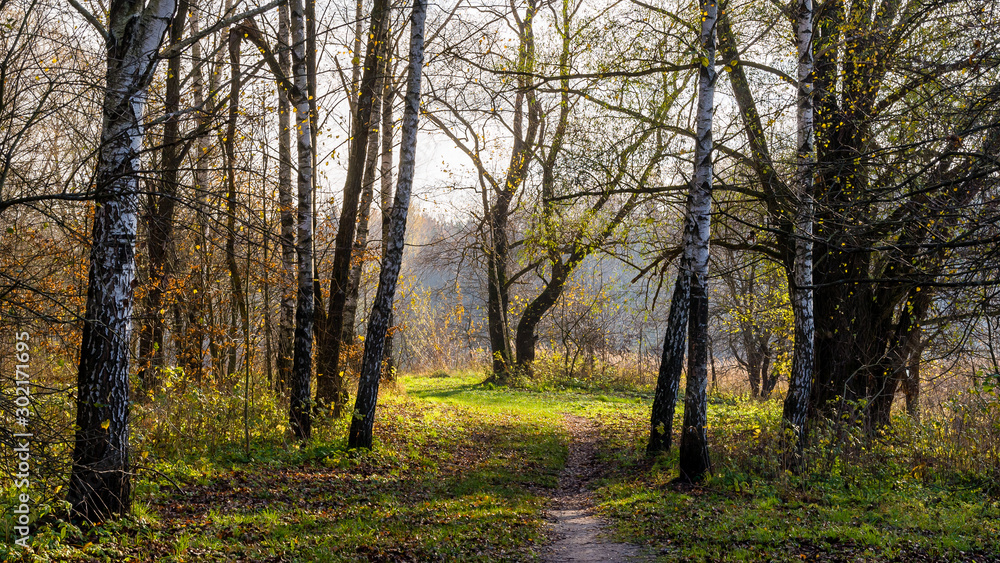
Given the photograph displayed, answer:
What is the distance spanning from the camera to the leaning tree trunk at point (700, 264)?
873 cm

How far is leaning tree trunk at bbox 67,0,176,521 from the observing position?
15.6 ft

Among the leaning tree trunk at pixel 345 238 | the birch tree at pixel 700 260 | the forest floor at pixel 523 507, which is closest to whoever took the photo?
the forest floor at pixel 523 507

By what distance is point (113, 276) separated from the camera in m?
4.82

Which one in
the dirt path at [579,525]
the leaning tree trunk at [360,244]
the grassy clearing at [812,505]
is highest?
the leaning tree trunk at [360,244]

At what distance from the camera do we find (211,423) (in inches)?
333

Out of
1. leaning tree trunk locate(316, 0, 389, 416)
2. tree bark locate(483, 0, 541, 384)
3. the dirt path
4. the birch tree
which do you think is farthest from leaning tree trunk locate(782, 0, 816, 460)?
leaning tree trunk locate(316, 0, 389, 416)

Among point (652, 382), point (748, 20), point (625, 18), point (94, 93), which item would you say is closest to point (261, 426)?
point (94, 93)

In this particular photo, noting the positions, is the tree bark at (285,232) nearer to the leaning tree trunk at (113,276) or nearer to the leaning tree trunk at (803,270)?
the leaning tree trunk at (113,276)

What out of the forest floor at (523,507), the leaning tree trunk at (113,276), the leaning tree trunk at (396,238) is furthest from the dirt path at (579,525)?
the leaning tree trunk at (113,276)

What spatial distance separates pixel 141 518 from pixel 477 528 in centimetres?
323

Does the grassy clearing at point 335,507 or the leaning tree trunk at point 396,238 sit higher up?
the leaning tree trunk at point 396,238

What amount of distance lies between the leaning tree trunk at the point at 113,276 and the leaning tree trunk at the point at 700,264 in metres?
6.79

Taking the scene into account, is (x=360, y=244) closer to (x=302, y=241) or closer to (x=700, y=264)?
(x=302, y=241)

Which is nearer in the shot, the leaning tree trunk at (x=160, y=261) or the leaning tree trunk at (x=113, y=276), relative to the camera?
the leaning tree trunk at (x=113, y=276)
